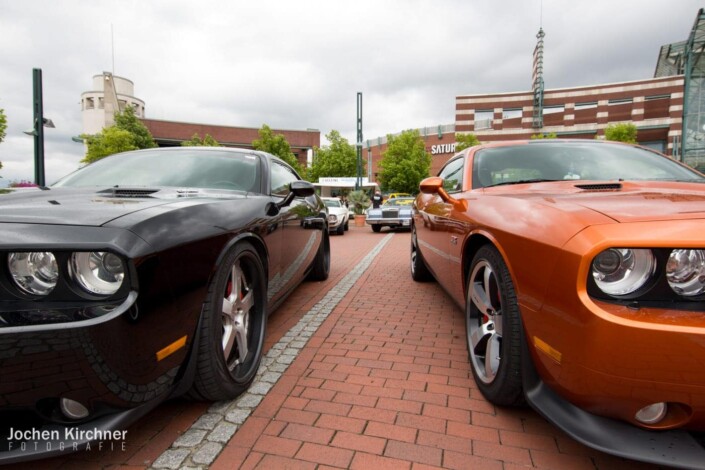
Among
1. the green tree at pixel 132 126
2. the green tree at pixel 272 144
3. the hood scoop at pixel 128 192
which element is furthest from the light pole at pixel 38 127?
the green tree at pixel 132 126

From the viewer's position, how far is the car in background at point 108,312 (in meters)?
1.25

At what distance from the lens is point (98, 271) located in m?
1.40

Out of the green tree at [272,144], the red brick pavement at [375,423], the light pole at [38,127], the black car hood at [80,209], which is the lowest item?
the red brick pavement at [375,423]

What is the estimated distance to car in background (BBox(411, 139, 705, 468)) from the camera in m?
1.23

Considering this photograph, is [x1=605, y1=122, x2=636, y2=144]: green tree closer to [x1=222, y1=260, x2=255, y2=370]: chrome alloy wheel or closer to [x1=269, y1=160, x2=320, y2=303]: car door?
[x1=269, y1=160, x2=320, y2=303]: car door

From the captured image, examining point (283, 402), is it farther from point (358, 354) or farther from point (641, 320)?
point (641, 320)

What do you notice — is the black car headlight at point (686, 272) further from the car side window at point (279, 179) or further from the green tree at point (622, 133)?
the green tree at point (622, 133)

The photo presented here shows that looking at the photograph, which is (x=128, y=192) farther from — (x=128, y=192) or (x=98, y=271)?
(x=98, y=271)

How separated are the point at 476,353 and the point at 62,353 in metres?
2.03

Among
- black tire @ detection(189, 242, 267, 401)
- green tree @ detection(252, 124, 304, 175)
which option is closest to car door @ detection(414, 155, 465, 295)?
black tire @ detection(189, 242, 267, 401)

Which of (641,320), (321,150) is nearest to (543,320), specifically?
(641,320)

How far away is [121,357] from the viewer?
52.6 inches

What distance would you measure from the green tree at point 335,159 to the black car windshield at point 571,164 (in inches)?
1310

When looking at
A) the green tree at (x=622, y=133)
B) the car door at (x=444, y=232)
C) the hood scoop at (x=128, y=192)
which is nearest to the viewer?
the hood scoop at (x=128, y=192)
